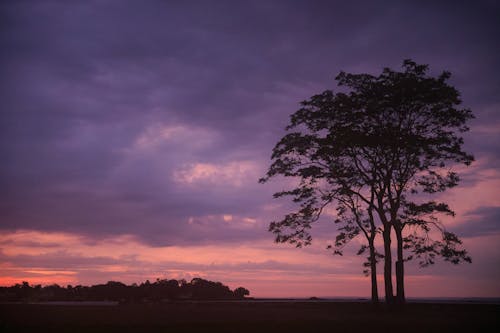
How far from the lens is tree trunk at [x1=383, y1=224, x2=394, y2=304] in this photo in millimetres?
34281

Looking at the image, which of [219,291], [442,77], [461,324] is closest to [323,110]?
[442,77]

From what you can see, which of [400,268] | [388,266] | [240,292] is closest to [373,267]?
[388,266]

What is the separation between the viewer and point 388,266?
3497 cm

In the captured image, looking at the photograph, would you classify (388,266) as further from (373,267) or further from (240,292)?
(240,292)

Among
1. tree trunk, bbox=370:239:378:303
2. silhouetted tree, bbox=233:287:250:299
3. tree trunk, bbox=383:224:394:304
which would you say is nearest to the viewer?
tree trunk, bbox=383:224:394:304

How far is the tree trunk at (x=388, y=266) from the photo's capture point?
1350 inches

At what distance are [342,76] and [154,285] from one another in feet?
203

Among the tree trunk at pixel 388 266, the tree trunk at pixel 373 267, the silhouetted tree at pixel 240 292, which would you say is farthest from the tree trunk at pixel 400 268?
the silhouetted tree at pixel 240 292

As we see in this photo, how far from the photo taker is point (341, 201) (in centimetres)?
3828

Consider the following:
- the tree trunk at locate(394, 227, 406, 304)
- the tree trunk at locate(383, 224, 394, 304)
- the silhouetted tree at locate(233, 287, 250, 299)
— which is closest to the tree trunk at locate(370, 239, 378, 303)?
the tree trunk at locate(383, 224, 394, 304)

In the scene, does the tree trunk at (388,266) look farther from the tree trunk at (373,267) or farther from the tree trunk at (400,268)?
the tree trunk at (373,267)

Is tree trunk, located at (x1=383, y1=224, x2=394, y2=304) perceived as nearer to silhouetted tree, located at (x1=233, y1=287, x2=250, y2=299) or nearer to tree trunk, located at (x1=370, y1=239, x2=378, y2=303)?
tree trunk, located at (x1=370, y1=239, x2=378, y2=303)

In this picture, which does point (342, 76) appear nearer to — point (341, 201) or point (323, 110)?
point (323, 110)

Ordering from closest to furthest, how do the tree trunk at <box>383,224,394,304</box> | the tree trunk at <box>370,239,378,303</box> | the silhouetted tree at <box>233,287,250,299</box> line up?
the tree trunk at <box>383,224,394,304</box> → the tree trunk at <box>370,239,378,303</box> → the silhouetted tree at <box>233,287,250,299</box>
